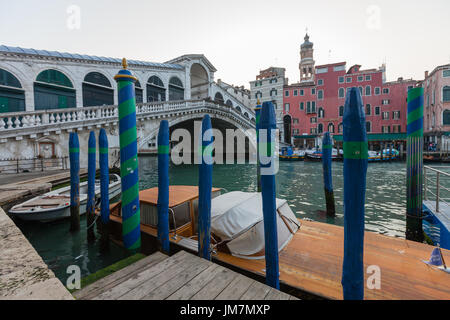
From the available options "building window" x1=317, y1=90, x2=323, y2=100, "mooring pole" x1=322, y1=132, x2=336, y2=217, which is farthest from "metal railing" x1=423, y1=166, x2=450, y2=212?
"building window" x1=317, y1=90, x2=323, y2=100

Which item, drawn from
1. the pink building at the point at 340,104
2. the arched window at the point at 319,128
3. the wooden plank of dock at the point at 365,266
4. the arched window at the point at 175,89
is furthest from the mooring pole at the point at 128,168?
the arched window at the point at 319,128

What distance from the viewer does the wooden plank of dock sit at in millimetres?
2406

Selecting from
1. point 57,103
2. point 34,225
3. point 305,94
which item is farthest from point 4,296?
point 305,94

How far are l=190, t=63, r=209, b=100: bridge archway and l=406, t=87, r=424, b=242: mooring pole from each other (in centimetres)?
2178

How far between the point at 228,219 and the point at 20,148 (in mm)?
9579

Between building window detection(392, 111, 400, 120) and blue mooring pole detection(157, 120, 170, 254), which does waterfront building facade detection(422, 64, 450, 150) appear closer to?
building window detection(392, 111, 400, 120)

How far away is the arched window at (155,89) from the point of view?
1870 cm

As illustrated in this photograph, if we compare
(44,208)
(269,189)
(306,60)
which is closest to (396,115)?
(306,60)

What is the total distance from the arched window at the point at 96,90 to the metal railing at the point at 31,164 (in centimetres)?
648

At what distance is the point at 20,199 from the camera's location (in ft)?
17.7

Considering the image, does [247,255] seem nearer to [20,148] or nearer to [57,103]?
[20,148]

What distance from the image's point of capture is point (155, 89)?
19.2 meters

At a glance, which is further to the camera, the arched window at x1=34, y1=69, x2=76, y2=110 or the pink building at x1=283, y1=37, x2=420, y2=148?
the pink building at x1=283, y1=37, x2=420, y2=148

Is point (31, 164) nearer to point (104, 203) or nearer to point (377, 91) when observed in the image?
point (104, 203)
